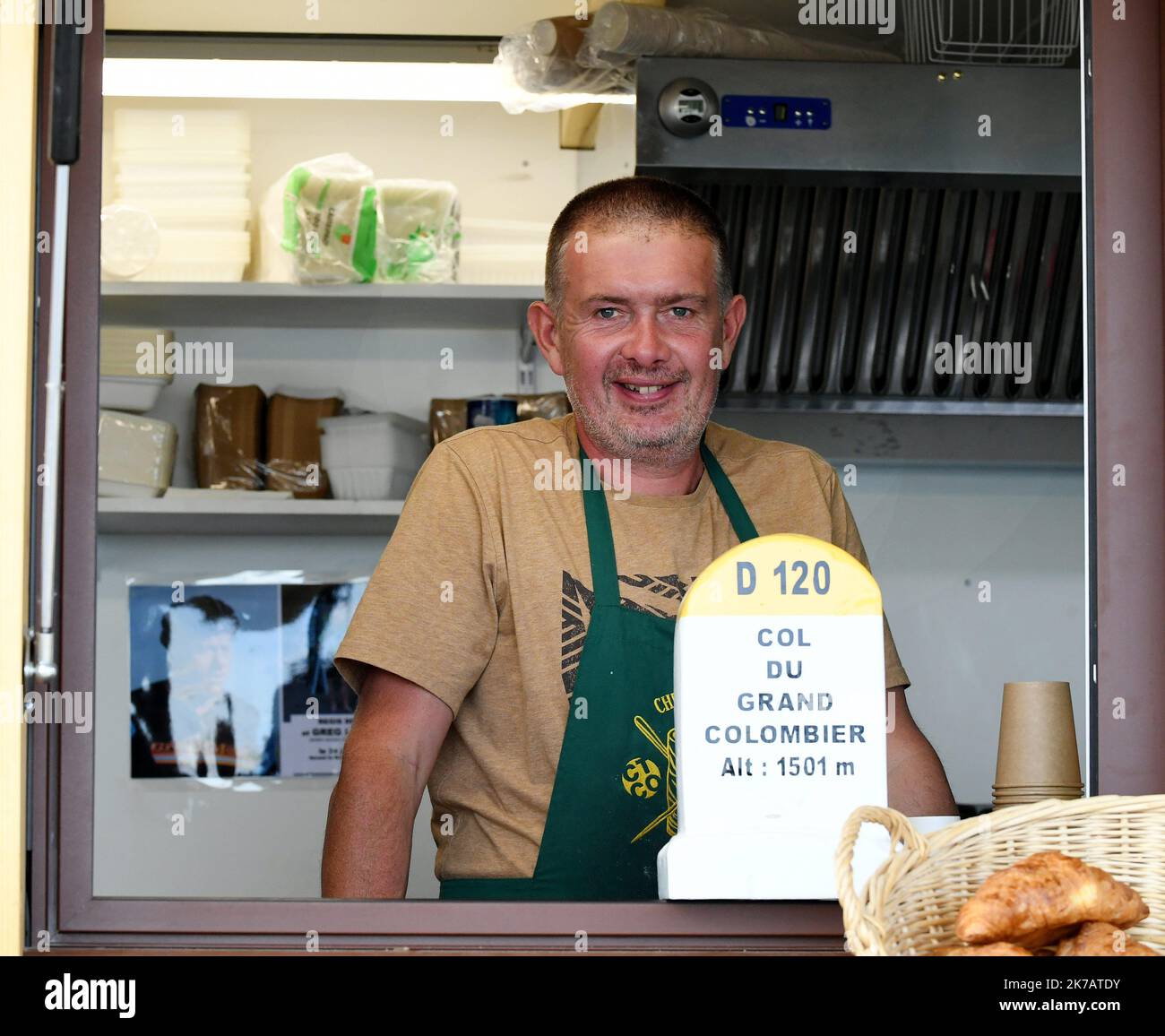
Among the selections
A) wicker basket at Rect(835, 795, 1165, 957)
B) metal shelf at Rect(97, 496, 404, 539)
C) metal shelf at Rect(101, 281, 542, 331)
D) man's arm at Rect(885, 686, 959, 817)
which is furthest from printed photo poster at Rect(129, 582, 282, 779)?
wicker basket at Rect(835, 795, 1165, 957)

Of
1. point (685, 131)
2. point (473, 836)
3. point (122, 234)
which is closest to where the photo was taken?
point (473, 836)

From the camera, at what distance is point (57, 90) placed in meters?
1.24

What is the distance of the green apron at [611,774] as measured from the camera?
69.7 inches

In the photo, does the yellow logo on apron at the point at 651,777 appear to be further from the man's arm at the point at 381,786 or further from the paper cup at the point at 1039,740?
the paper cup at the point at 1039,740

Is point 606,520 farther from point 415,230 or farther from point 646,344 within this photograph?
point 415,230

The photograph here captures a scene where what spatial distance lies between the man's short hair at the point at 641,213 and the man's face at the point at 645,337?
0.01 m

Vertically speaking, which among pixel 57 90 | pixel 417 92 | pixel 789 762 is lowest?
pixel 789 762

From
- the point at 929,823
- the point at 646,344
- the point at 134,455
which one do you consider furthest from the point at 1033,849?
the point at 134,455

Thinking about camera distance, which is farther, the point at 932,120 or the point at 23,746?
the point at 932,120

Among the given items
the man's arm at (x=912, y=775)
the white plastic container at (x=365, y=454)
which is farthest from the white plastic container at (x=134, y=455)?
the man's arm at (x=912, y=775)

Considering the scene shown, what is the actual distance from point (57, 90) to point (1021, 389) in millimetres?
2553
